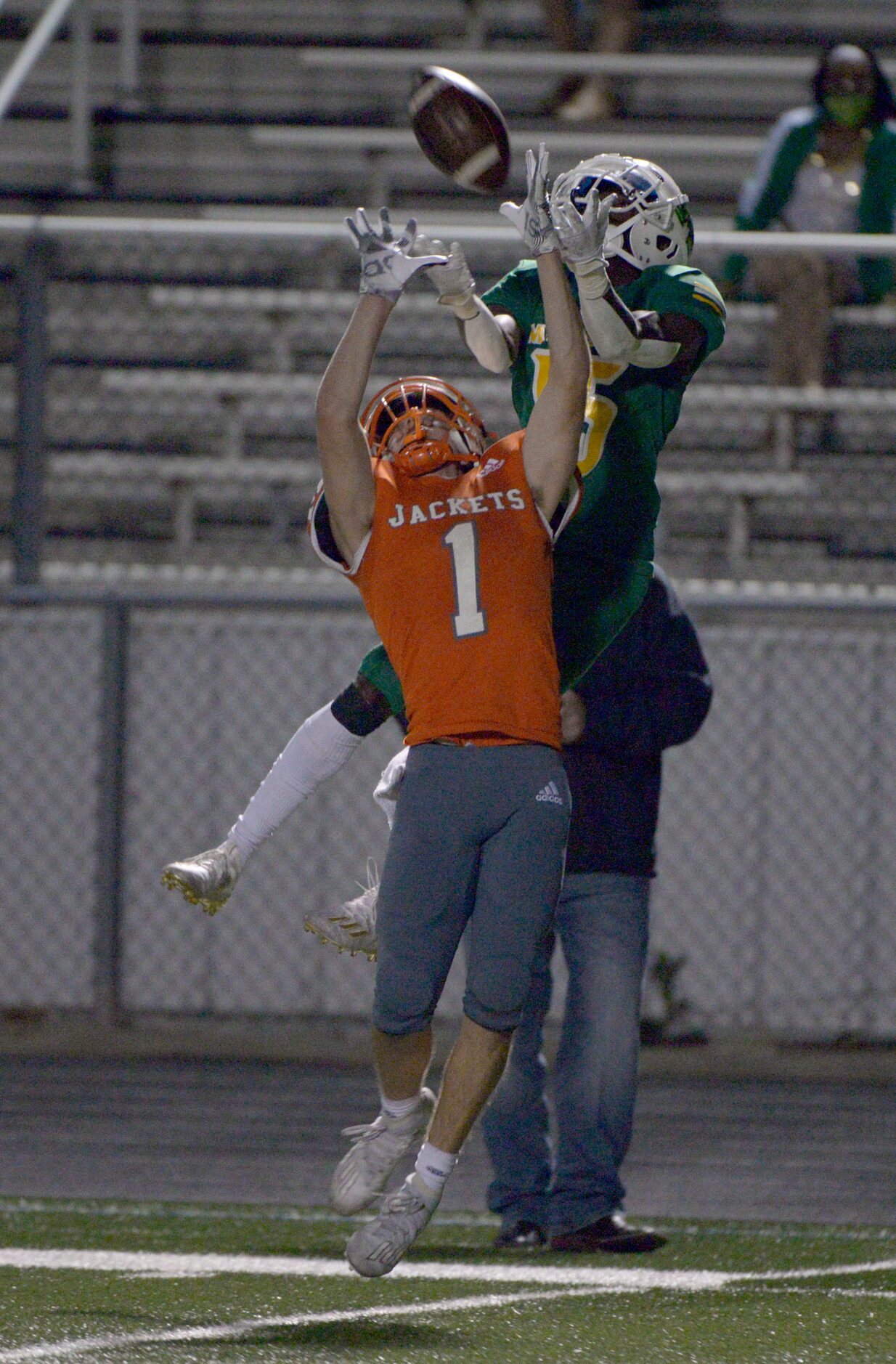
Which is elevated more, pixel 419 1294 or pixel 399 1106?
pixel 399 1106

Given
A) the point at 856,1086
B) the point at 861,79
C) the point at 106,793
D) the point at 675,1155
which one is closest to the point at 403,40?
the point at 861,79

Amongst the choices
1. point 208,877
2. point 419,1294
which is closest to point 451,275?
point 208,877

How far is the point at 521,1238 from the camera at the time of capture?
4926 mm

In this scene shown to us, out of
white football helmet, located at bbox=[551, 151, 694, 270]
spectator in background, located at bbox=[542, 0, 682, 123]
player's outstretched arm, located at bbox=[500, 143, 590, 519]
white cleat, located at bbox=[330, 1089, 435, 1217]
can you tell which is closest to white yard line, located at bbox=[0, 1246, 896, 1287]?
white cleat, located at bbox=[330, 1089, 435, 1217]

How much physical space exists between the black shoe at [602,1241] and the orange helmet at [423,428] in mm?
1774

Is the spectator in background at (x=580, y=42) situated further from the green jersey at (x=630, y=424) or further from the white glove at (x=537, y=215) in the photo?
the white glove at (x=537, y=215)

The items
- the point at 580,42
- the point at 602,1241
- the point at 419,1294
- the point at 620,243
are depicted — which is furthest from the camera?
the point at 580,42

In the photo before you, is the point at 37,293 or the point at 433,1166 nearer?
the point at 433,1166

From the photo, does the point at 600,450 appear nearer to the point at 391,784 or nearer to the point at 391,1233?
the point at 391,784

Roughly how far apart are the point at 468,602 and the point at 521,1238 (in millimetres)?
1619

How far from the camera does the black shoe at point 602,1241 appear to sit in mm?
4863

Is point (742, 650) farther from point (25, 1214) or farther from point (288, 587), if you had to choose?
point (25, 1214)

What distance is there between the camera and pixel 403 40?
1193 cm

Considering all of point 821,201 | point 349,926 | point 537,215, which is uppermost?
point 821,201
